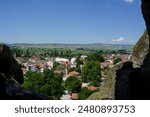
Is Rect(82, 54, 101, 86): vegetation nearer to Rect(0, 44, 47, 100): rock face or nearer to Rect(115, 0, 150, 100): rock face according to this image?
Rect(0, 44, 47, 100): rock face

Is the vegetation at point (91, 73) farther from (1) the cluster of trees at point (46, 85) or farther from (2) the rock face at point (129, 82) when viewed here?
(2) the rock face at point (129, 82)

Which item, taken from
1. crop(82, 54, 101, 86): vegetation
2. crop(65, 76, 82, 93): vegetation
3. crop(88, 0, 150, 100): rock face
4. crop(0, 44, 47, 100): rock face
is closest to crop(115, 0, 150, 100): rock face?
crop(88, 0, 150, 100): rock face

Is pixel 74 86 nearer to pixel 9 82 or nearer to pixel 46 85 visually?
pixel 46 85

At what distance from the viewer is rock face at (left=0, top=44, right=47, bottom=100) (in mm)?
12184

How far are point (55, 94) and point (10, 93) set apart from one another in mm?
57566

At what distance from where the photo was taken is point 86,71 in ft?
376

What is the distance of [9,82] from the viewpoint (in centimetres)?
1564

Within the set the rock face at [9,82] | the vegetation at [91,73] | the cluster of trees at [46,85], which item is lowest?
the vegetation at [91,73]

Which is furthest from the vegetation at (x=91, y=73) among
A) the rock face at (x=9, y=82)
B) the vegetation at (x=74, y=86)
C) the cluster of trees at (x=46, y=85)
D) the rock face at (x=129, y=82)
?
the rock face at (x=129, y=82)

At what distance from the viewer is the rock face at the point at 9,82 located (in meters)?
12.2

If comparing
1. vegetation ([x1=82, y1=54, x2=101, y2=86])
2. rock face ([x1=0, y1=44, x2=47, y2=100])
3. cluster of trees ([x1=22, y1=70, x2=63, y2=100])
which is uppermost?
rock face ([x1=0, y1=44, x2=47, y2=100])

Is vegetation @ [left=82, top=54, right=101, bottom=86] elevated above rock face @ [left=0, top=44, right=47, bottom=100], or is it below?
below

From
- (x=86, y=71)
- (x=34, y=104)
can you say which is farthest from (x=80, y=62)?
(x=34, y=104)

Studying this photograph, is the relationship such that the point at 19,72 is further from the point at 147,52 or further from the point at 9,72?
the point at 147,52
